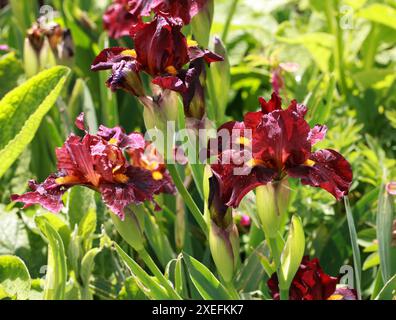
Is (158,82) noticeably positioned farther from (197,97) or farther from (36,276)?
(36,276)

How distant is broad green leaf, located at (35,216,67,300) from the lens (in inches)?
35.1

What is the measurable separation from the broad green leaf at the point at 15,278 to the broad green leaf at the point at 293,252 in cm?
34

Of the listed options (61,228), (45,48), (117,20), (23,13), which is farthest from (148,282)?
(23,13)

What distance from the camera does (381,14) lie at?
1.57 m

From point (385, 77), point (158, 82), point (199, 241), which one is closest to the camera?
point (158, 82)

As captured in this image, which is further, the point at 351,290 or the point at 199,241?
the point at 199,241

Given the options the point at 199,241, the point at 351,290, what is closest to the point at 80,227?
the point at 199,241

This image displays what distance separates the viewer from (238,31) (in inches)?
73.9

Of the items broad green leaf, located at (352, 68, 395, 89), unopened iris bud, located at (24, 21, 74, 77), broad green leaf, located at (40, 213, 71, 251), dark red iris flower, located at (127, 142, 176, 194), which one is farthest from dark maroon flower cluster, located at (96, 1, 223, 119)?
broad green leaf, located at (352, 68, 395, 89)

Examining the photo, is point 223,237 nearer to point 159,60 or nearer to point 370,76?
point 159,60

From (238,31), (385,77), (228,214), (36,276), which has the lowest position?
(36,276)

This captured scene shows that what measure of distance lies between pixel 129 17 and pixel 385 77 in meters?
0.54

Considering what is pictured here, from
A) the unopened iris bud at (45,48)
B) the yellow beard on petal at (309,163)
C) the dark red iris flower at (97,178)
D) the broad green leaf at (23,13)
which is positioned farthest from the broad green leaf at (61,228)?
the broad green leaf at (23,13)

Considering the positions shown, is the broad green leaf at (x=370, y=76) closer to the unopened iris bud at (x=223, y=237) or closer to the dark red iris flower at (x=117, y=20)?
the dark red iris flower at (x=117, y=20)
